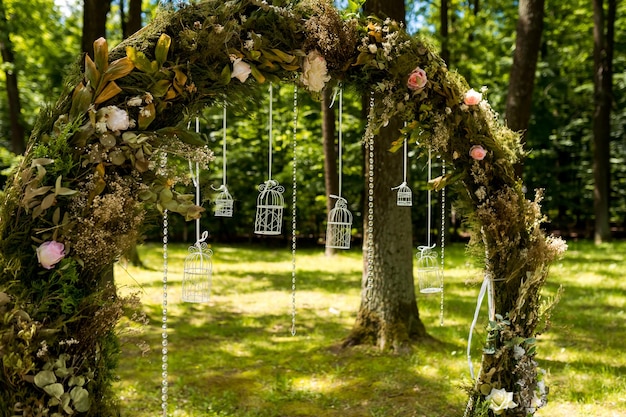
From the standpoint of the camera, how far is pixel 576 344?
19.8 feet

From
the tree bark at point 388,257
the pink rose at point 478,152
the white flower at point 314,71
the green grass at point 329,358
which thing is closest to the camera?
the white flower at point 314,71

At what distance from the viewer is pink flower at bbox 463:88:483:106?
298cm

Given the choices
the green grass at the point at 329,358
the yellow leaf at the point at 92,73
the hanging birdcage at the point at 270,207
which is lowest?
the green grass at the point at 329,358

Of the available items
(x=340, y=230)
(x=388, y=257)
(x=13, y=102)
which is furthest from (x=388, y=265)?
(x=13, y=102)

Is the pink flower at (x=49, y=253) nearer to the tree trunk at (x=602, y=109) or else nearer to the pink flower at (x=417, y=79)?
the pink flower at (x=417, y=79)

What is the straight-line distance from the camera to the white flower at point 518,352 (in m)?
3.13

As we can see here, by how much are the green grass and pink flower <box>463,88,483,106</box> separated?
38.3 inches

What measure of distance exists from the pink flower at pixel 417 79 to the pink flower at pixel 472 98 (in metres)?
0.26

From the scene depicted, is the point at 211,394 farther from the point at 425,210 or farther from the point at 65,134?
the point at 425,210

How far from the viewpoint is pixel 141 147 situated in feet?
7.63

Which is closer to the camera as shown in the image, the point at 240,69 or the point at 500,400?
the point at 240,69

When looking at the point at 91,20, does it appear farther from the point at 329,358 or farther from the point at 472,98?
the point at 472,98

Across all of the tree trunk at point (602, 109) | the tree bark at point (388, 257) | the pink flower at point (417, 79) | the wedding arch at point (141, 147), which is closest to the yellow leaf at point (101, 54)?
the wedding arch at point (141, 147)

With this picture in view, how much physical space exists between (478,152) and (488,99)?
1277 centimetres
